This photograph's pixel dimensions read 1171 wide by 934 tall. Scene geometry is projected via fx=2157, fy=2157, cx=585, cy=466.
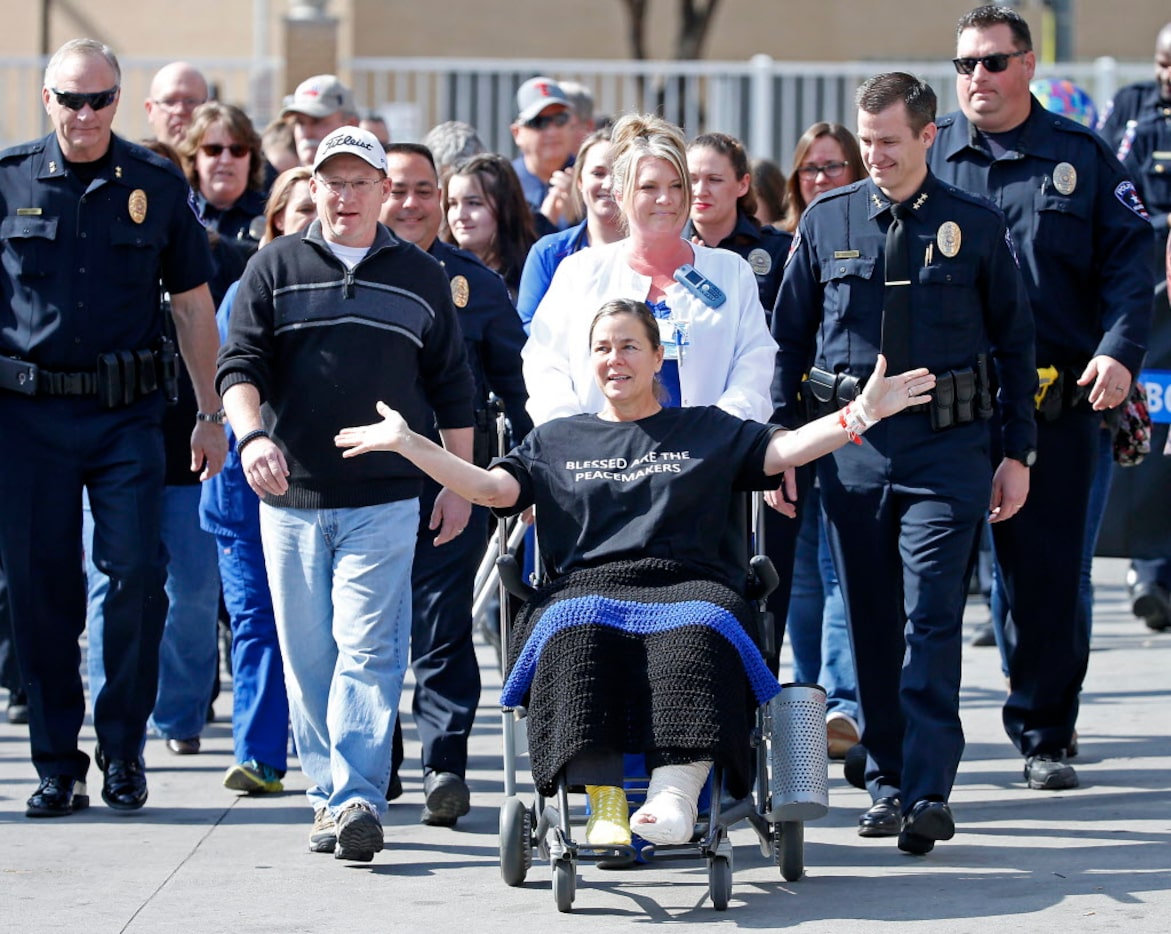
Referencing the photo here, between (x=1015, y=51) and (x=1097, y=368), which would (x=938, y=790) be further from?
(x=1015, y=51)

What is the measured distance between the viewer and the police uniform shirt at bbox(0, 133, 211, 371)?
6.79m

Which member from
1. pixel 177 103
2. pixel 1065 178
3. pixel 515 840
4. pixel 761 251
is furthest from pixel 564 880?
pixel 177 103

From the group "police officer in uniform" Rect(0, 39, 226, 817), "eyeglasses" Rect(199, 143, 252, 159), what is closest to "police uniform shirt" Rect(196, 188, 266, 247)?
"eyeglasses" Rect(199, 143, 252, 159)

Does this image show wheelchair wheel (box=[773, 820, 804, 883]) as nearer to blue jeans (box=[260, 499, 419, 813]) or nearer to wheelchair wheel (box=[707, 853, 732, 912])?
wheelchair wheel (box=[707, 853, 732, 912])

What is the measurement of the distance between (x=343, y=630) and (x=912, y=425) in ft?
5.81

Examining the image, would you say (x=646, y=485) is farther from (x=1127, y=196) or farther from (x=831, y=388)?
(x=1127, y=196)

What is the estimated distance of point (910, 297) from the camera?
20.9 ft

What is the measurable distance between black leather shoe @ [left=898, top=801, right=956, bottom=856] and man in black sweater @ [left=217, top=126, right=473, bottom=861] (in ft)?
4.97

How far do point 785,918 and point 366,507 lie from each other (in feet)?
5.71

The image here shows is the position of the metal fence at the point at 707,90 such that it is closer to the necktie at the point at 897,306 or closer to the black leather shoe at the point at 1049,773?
the black leather shoe at the point at 1049,773

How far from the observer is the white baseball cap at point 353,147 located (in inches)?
246

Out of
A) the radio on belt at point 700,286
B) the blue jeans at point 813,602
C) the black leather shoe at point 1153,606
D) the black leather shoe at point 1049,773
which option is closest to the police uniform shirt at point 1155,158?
the black leather shoe at point 1153,606

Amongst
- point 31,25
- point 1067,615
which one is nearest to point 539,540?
point 1067,615

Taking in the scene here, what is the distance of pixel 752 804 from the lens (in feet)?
19.1
